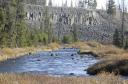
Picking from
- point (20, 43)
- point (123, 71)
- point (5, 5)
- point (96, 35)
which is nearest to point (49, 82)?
point (123, 71)

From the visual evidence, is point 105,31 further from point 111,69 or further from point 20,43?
point 111,69

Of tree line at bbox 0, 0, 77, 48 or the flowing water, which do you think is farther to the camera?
tree line at bbox 0, 0, 77, 48

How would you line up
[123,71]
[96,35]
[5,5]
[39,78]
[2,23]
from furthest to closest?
[96,35], [5,5], [2,23], [123,71], [39,78]

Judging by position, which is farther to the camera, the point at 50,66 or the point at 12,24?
the point at 12,24

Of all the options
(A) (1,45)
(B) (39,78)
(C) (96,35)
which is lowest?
(C) (96,35)

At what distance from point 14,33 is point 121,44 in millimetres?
23942

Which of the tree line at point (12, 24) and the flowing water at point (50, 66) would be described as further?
the tree line at point (12, 24)

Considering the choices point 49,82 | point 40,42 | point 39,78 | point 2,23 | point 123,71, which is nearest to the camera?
point 49,82

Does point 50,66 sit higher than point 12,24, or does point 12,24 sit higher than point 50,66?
point 12,24

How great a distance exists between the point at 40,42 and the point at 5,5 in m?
43.1

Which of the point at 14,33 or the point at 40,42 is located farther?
the point at 40,42

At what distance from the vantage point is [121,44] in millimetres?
86188

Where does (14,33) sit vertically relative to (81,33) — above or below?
above

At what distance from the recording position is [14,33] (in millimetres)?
78000
